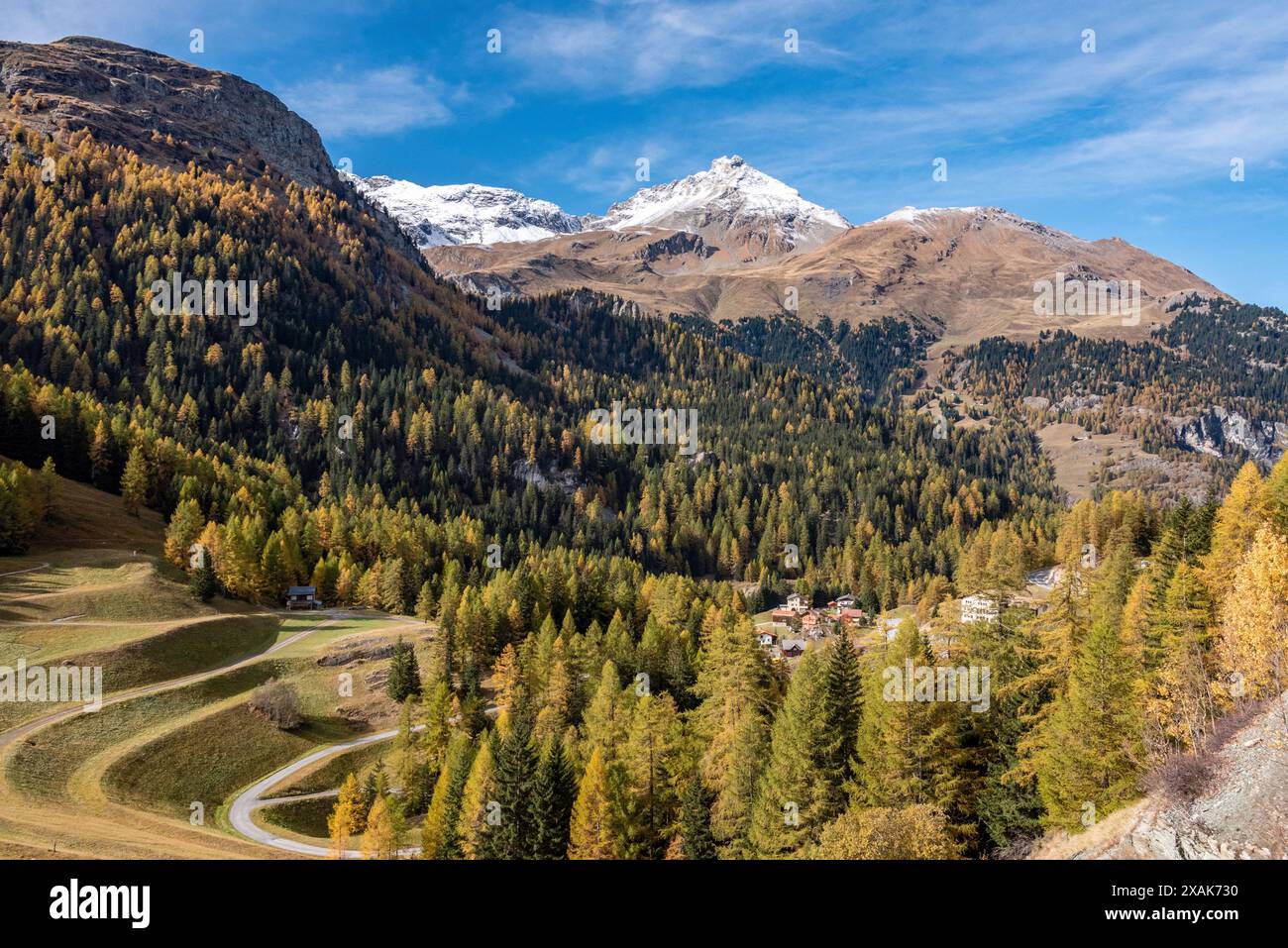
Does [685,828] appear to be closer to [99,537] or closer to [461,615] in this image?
[461,615]

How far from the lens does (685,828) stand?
5112cm

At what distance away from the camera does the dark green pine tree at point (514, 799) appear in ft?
170

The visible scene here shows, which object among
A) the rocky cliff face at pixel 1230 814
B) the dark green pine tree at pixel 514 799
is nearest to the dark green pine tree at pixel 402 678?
the dark green pine tree at pixel 514 799

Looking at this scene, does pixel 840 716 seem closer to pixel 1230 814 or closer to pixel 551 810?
pixel 551 810

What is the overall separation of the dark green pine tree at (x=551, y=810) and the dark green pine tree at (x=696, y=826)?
8.40 metres

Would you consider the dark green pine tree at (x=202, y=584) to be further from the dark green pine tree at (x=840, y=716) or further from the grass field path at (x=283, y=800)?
the dark green pine tree at (x=840, y=716)

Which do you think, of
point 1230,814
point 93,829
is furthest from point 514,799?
point 1230,814

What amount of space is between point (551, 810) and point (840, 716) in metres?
21.3

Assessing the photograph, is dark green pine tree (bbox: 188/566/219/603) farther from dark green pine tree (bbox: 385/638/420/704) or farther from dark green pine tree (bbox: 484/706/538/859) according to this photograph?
dark green pine tree (bbox: 484/706/538/859)

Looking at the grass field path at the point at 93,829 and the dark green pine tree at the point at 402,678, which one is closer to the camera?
the grass field path at the point at 93,829

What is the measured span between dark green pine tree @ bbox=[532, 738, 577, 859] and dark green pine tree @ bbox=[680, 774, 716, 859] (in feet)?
27.6

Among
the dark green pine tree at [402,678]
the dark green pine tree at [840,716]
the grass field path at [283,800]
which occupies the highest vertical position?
the dark green pine tree at [840,716]
